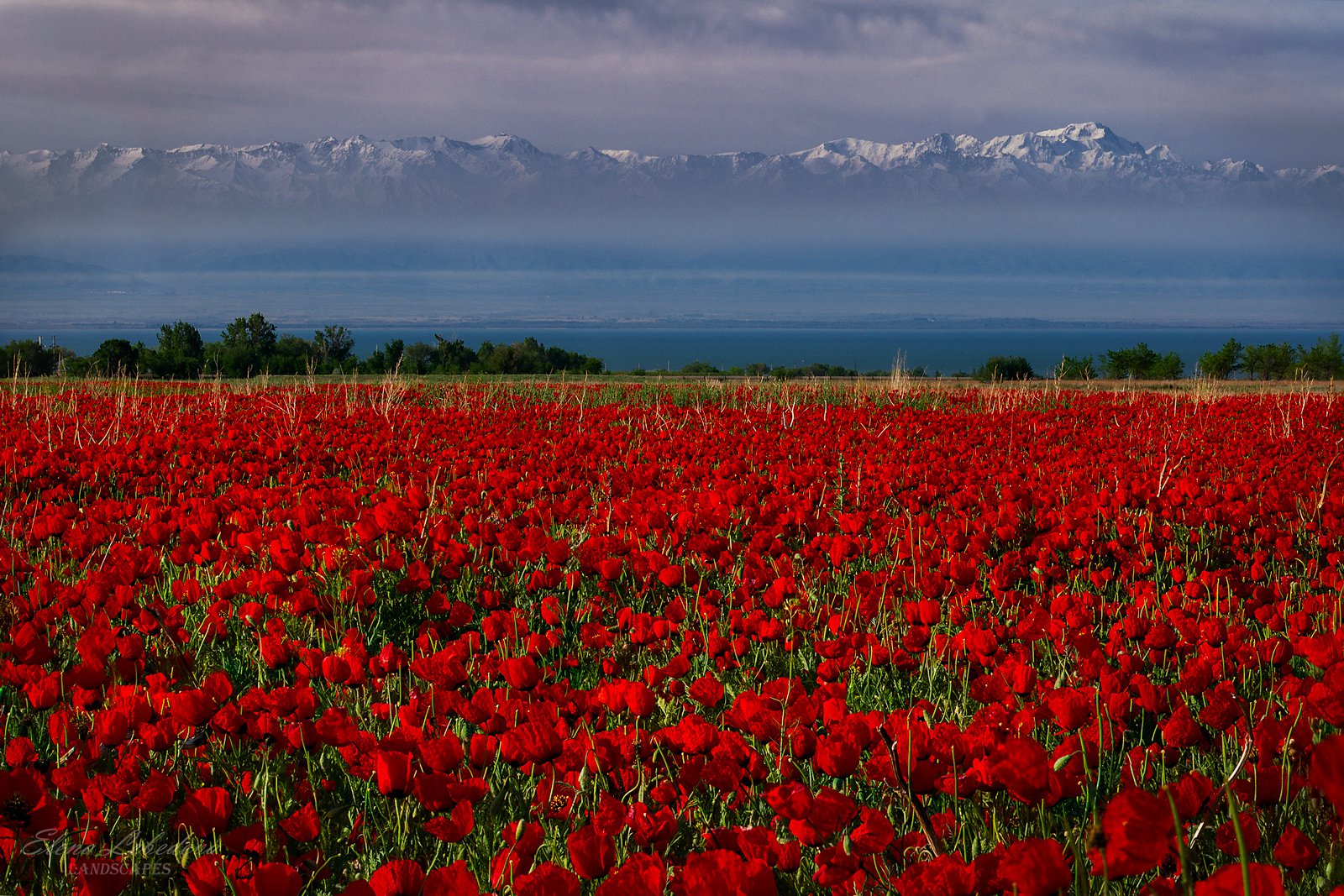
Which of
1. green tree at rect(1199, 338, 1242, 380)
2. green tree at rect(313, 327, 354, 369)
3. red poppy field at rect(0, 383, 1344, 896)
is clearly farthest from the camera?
green tree at rect(313, 327, 354, 369)

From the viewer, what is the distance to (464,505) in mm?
5633

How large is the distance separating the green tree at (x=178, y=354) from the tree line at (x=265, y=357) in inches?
1.3

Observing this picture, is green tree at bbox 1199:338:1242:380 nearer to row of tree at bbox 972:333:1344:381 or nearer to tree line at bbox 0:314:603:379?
row of tree at bbox 972:333:1344:381

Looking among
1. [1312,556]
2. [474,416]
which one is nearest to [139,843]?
[1312,556]

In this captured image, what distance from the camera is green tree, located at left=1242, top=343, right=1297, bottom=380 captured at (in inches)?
1535

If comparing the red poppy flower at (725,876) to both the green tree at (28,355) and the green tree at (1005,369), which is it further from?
the green tree at (28,355)

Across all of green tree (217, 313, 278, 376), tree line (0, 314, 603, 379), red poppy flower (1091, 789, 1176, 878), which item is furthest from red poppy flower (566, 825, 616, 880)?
green tree (217, 313, 278, 376)

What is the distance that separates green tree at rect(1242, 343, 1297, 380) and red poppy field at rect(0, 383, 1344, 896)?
3624 cm

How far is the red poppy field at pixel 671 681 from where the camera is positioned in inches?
74.8

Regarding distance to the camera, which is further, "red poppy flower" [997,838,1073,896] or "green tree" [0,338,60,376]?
"green tree" [0,338,60,376]

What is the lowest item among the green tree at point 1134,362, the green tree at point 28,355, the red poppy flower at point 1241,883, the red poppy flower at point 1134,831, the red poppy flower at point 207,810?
the red poppy flower at point 207,810

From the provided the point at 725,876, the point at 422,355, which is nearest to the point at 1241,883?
the point at 725,876

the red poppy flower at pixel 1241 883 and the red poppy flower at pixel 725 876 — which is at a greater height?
the red poppy flower at pixel 1241 883

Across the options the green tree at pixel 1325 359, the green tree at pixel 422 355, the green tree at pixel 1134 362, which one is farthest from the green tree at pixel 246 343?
the green tree at pixel 1325 359
